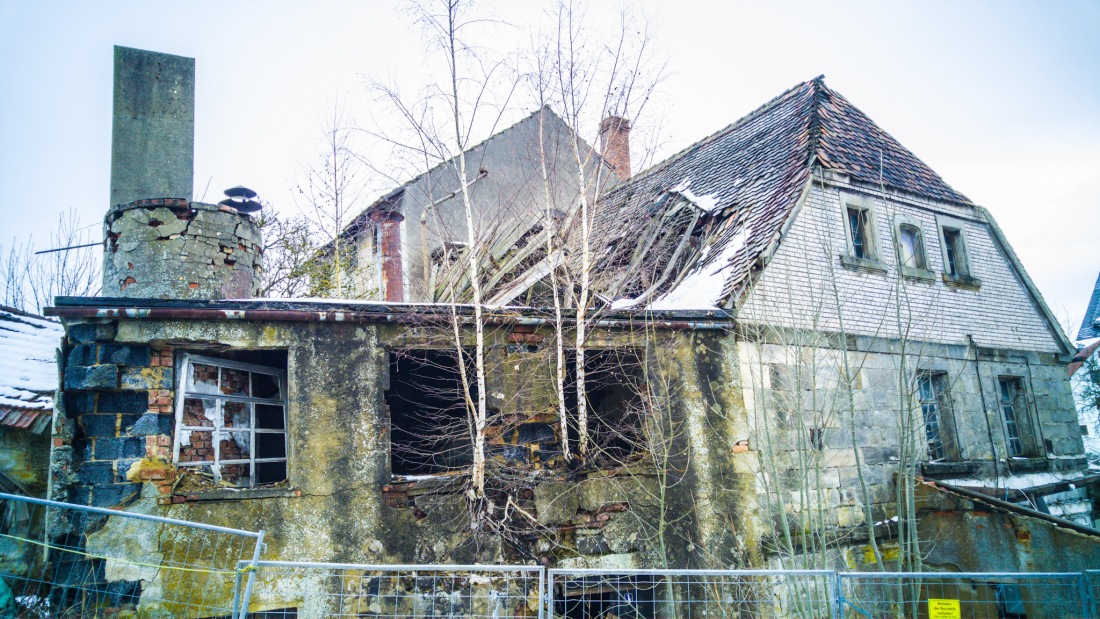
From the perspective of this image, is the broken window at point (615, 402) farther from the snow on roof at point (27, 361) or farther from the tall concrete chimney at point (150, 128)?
the snow on roof at point (27, 361)

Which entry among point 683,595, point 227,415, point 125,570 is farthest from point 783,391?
point 125,570

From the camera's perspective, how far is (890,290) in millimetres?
10938

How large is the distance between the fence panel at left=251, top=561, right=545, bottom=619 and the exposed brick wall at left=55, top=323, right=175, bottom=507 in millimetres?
1626

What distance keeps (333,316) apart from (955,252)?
1065 cm

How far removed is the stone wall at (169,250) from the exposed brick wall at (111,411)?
53.7 inches

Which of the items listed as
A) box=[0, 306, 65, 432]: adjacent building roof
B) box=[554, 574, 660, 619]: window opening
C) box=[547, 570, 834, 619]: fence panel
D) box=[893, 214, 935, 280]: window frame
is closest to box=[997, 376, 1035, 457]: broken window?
Answer: box=[893, 214, 935, 280]: window frame

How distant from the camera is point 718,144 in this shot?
1542cm

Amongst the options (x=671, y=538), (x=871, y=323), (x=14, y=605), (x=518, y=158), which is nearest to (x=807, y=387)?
(x=871, y=323)

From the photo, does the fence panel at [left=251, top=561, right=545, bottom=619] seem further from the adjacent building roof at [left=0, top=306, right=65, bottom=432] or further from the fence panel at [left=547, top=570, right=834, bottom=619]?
the adjacent building roof at [left=0, top=306, right=65, bottom=432]

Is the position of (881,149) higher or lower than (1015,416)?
higher

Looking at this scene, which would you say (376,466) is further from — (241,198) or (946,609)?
(946,609)

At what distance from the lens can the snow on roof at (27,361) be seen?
864cm

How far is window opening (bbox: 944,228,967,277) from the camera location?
12500 mm

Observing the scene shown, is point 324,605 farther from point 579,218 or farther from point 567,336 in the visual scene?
point 579,218
